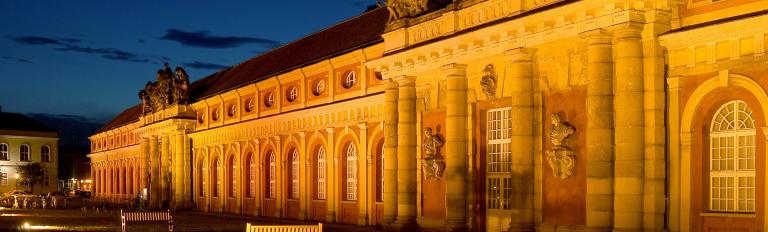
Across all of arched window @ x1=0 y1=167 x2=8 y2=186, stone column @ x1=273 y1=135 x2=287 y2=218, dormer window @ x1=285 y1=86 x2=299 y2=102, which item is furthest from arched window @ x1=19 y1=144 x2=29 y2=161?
dormer window @ x1=285 y1=86 x2=299 y2=102

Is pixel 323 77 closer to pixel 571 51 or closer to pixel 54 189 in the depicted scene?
pixel 571 51

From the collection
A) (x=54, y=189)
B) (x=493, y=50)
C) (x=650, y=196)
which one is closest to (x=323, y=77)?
(x=493, y=50)

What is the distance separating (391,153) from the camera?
30375 mm

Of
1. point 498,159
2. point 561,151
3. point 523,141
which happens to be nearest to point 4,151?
point 498,159

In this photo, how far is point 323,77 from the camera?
42.6m

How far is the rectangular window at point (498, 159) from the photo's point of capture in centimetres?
2566

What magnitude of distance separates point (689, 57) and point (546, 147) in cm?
481

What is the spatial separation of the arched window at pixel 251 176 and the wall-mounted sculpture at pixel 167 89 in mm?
10735

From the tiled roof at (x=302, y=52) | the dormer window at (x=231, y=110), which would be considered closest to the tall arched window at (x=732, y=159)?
the tiled roof at (x=302, y=52)

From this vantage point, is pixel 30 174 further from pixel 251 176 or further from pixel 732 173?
pixel 732 173

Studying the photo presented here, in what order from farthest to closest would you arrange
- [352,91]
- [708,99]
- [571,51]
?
[352,91] < [571,51] < [708,99]

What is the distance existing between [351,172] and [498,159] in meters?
15.1

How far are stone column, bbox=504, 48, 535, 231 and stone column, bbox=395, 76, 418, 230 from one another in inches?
238

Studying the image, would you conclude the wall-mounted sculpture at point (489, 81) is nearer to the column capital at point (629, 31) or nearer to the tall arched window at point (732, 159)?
the column capital at point (629, 31)
